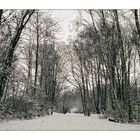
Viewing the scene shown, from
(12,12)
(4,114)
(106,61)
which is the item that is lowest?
(4,114)

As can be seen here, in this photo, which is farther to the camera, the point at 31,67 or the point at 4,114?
the point at 31,67

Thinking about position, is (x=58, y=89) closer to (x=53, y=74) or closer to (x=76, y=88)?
(x=76, y=88)

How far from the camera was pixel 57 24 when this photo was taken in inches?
404

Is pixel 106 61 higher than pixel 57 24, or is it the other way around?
pixel 57 24

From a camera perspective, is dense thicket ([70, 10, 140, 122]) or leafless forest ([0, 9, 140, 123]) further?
dense thicket ([70, 10, 140, 122])

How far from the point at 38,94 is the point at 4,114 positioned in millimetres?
4491

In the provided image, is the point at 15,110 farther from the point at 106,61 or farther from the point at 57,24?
the point at 106,61

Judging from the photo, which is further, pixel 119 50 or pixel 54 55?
pixel 54 55

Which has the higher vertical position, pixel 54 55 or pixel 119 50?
pixel 54 55

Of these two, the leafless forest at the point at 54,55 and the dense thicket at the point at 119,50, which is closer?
the leafless forest at the point at 54,55

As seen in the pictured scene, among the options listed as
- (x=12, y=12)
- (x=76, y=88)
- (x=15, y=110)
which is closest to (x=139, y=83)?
(x=15, y=110)

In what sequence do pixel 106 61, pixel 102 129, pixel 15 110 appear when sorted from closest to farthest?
pixel 102 129, pixel 15 110, pixel 106 61
